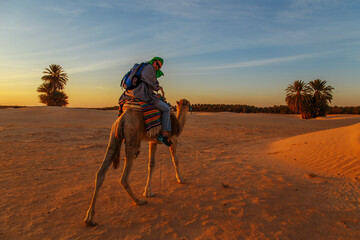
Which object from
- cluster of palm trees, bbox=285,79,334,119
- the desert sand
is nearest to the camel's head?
the desert sand

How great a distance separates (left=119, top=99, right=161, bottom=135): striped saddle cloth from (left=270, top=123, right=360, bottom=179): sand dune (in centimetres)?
557

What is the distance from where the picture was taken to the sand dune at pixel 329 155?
22.1 ft

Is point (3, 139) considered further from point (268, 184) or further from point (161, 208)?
point (268, 184)

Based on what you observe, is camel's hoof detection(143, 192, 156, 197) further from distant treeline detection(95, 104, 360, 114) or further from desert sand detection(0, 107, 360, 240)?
distant treeline detection(95, 104, 360, 114)

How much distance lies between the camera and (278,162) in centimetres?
813

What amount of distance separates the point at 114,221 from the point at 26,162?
17.4 ft

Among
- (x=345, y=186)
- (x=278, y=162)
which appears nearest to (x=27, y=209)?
(x=345, y=186)

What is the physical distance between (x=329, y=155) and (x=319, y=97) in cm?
3660

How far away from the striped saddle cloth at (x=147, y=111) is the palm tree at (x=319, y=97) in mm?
42294

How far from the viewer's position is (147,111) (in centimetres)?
449

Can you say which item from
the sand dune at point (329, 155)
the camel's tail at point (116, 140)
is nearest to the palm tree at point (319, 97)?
the sand dune at point (329, 155)

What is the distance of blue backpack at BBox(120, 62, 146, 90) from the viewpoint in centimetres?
449

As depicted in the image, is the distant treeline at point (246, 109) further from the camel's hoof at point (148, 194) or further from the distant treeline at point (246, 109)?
the camel's hoof at point (148, 194)

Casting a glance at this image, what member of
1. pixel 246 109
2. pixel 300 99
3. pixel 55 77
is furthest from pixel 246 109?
pixel 55 77
